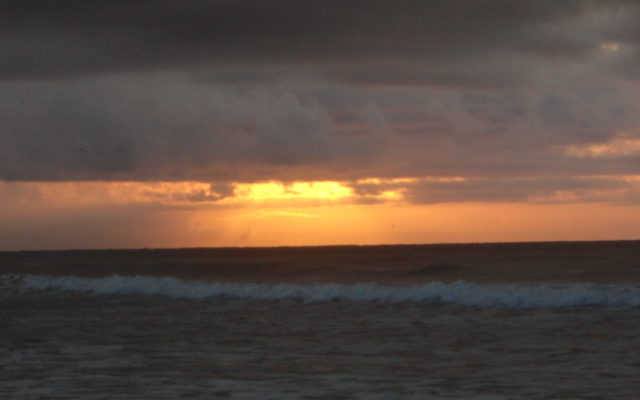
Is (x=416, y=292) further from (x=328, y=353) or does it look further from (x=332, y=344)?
(x=328, y=353)

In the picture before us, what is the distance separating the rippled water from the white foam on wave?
121cm

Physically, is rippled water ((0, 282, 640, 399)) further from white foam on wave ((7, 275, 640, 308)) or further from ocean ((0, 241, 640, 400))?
white foam on wave ((7, 275, 640, 308))

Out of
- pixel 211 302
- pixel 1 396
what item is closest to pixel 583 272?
pixel 211 302

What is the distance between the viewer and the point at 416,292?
2916 centimetres

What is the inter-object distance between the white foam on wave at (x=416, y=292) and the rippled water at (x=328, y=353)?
1207mm

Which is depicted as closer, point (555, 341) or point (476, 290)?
point (555, 341)

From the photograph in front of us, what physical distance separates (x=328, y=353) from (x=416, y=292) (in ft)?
44.3

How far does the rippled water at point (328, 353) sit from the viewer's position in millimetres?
12305

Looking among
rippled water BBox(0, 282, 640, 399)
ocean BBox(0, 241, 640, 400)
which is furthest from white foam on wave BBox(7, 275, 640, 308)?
rippled water BBox(0, 282, 640, 399)

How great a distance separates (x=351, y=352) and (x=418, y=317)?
7.28 meters

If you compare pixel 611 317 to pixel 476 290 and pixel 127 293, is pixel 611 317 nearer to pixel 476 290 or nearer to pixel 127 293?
pixel 476 290

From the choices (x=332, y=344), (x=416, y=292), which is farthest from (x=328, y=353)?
(x=416, y=292)

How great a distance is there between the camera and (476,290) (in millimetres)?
27922

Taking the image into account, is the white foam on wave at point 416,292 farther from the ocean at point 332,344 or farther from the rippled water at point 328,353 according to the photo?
the rippled water at point 328,353
